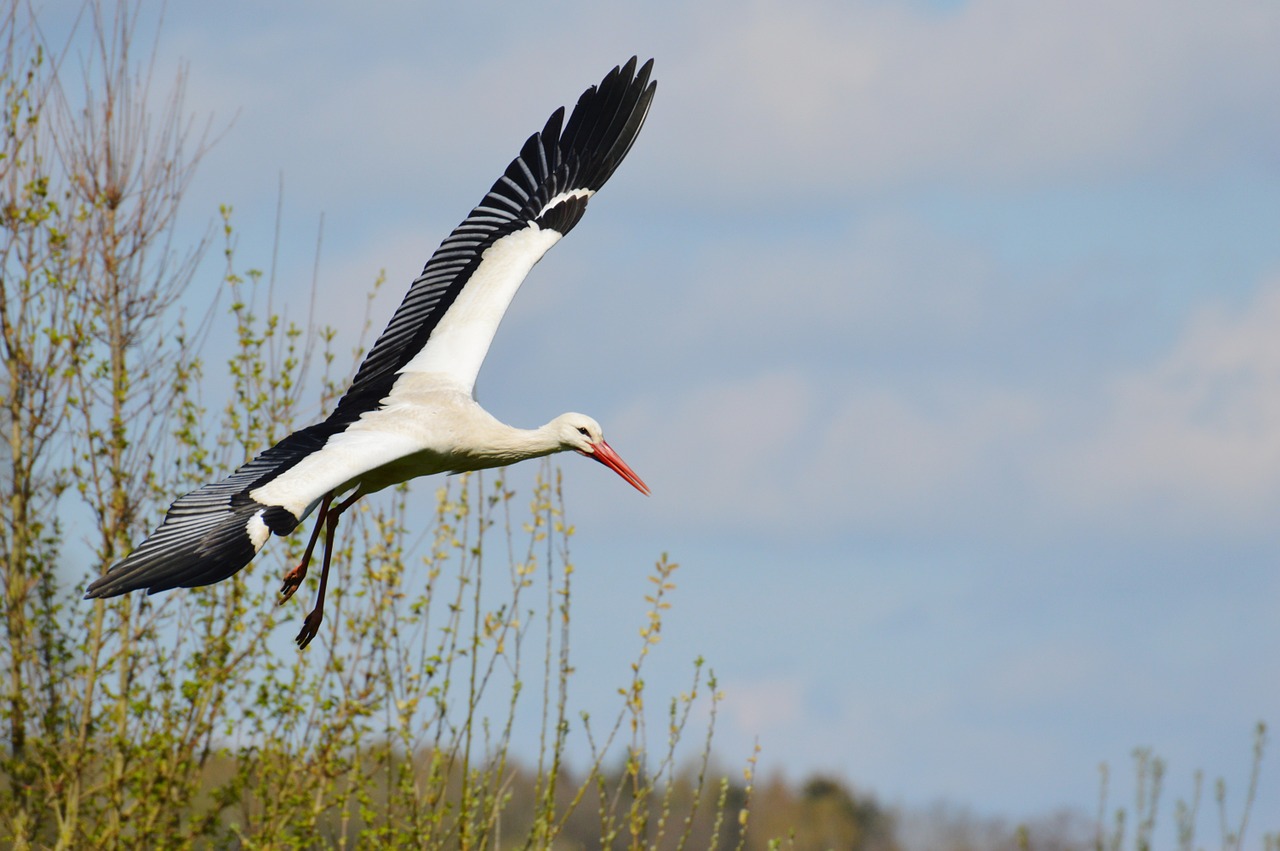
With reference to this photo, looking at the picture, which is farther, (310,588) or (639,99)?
(639,99)

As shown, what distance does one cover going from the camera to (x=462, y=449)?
819cm

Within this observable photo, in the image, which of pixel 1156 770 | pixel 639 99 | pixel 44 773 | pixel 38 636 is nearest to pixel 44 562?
pixel 38 636

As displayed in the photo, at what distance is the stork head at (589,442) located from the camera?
8.65 metres

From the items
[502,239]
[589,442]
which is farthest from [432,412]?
[502,239]

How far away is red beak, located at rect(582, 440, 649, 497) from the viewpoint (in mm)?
8727

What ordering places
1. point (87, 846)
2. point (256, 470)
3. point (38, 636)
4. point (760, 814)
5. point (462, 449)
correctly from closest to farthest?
point (256, 470) < point (462, 449) < point (87, 846) < point (38, 636) < point (760, 814)

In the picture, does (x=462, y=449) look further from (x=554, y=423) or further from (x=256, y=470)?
(x=256, y=470)

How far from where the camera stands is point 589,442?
870cm

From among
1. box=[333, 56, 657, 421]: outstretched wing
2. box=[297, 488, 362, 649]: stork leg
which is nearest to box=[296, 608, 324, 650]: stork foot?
box=[297, 488, 362, 649]: stork leg

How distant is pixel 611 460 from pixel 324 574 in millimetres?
1549

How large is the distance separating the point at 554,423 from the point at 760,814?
48492 mm

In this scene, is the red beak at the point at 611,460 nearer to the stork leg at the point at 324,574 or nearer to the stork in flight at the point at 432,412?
the stork in flight at the point at 432,412

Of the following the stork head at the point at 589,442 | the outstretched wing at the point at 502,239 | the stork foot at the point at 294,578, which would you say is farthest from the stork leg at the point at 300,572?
the stork head at the point at 589,442

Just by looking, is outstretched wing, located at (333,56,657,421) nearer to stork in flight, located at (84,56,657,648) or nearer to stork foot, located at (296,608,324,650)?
stork in flight, located at (84,56,657,648)
